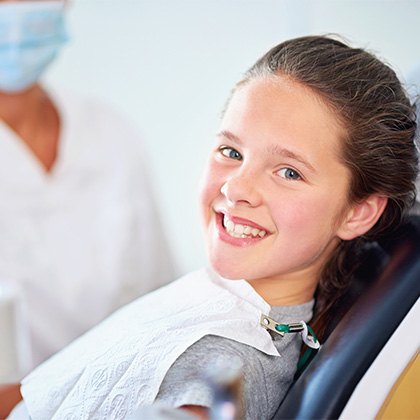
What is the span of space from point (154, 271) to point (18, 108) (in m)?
0.60

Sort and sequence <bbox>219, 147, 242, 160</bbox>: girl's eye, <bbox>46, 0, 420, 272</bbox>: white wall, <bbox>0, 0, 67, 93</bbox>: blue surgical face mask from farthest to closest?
<bbox>46, 0, 420, 272</bbox>: white wall
<bbox>0, 0, 67, 93</bbox>: blue surgical face mask
<bbox>219, 147, 242, 160</bbox>: girl's eye

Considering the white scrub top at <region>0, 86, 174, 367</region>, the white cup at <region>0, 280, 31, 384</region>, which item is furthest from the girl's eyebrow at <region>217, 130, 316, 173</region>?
the white scrub top at <region>0, 86, 174, 367</region>

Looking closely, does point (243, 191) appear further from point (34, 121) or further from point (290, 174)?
point (34, 121)

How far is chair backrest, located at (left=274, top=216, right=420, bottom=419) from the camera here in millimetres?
989

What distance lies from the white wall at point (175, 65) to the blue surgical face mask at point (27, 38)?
46cm

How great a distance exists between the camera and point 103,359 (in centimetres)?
115

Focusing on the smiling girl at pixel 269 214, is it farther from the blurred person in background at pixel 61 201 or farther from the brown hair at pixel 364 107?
the blurred person in background at pixel 61 201

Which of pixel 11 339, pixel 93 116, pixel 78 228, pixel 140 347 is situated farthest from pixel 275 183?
pixel 93 116

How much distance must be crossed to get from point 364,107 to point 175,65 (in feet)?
5.17

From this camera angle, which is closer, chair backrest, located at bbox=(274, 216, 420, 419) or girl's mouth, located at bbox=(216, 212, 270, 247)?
chair backrest, located at bbox=(274, 216, 420, 419)

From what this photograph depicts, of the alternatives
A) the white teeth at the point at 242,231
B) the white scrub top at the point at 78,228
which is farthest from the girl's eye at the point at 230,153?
the white scrub top at the point at 78,228

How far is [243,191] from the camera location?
3.76ft

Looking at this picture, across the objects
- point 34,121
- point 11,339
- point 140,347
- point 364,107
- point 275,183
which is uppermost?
point 364,107

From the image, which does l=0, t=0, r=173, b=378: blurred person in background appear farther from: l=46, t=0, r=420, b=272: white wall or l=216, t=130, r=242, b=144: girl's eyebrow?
l=216, t=130, r=242, b=144: girl's eyebrow
